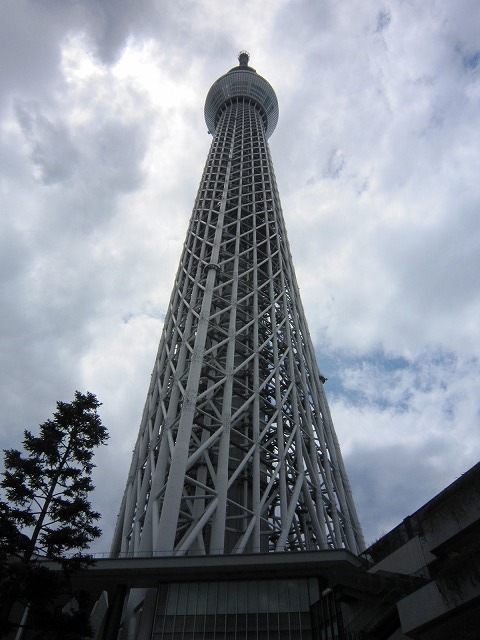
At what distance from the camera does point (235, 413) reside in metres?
29.7

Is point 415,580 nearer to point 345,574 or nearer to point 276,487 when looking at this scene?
point 345,574

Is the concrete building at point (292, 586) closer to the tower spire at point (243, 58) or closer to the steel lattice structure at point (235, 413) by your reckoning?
the steel lattice structure at point (235, 413)

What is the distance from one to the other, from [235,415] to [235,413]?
0.33m

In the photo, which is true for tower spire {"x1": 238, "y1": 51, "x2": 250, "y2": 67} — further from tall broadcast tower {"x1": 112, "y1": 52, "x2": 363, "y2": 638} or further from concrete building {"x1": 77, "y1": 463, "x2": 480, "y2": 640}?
concrete building {"x1": 77, "y1": 463, "x2": 480, "y2": 640}

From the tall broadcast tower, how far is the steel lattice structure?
0.29ft

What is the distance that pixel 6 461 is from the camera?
66.8 ft

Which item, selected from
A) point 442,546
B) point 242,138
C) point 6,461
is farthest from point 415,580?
point 242,138

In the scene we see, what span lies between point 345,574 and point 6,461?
14.0 metres

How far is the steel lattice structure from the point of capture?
25828mm

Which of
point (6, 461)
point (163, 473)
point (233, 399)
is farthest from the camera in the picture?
point (233, 399)

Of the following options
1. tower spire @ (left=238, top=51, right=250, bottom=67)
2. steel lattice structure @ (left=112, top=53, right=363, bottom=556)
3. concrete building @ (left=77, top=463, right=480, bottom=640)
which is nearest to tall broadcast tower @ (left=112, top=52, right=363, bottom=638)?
steel lattice structure @ (left=112, top=53, right=363, bottom=556)

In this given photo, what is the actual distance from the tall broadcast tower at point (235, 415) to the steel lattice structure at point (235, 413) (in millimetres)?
89

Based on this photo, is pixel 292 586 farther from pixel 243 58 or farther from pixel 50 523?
pixel 243 58

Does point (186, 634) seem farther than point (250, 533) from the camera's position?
No
